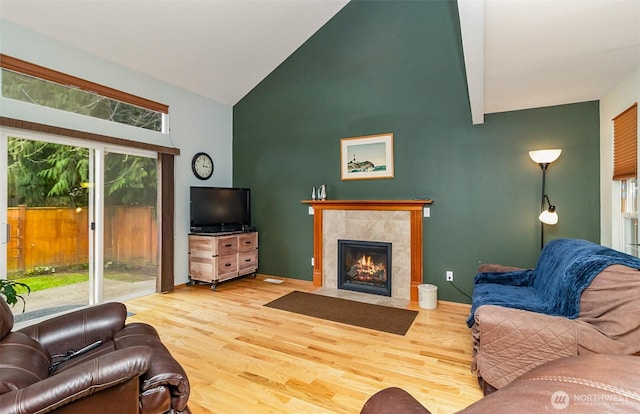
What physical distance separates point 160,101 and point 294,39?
219 cm

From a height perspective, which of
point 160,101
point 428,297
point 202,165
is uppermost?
point 160,101

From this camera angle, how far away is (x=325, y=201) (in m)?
4.54

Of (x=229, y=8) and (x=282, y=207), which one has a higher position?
(x=229, y=8)

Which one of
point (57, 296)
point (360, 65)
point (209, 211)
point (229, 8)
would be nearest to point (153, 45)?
point (229, 8)

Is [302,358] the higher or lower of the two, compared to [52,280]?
lower

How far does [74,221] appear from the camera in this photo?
3594 millimetres

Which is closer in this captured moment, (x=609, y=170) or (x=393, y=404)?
(x=393, y=404)

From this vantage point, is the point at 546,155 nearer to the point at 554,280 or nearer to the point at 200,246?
the point at 554,280

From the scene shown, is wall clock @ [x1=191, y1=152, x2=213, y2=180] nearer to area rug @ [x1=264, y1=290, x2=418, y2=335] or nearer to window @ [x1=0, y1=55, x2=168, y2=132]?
window @ [x1=0, y1=55, x2=168, y2=132]

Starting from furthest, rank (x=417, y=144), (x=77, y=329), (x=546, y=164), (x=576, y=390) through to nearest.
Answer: (x=417, y=144)
(x=546, y=164)
(x=77, y=329)
(x=576, y=390)

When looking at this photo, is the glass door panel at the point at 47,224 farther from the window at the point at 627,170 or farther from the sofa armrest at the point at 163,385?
the window at the point at 627,170

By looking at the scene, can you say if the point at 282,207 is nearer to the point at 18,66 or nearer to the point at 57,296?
the point at 57,296

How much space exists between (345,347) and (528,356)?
4.55ft

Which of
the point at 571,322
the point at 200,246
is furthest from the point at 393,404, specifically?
the point at 200,246
